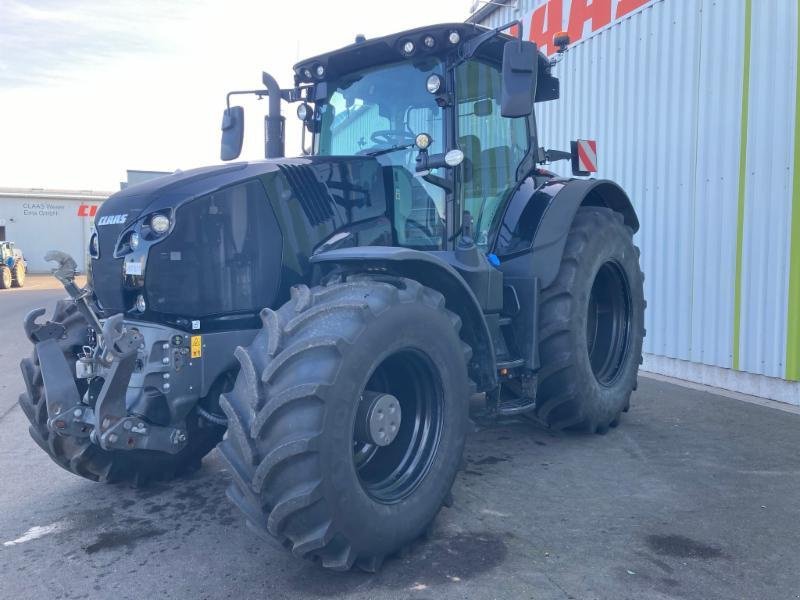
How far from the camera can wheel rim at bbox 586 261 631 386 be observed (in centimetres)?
557

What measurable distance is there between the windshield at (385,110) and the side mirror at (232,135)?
0.62m

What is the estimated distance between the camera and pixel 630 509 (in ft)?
12.5

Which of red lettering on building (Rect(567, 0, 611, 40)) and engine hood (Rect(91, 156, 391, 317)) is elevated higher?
red lettering on building (Rect(567, 0, 611, 40))

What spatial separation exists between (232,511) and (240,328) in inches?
41.6

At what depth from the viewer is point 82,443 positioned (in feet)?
12.3

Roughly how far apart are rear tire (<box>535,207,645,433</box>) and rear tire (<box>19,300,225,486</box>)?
86.1 inches

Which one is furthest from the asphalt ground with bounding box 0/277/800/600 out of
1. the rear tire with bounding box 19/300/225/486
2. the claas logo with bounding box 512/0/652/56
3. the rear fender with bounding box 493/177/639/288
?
the claas logo with bounding box 512/0/652/56

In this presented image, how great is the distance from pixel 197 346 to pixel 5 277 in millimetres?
26820

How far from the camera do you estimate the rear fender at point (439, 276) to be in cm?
333

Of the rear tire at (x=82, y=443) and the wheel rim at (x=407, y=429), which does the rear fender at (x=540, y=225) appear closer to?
the wheel rim at (x=407, y=429)

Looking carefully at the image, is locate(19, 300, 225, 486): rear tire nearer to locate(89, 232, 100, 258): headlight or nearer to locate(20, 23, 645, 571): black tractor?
locate(20, 23, 645, 571): black tractor

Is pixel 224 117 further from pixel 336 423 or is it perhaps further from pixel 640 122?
pixel 640 122

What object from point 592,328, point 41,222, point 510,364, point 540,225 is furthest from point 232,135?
point 41,222

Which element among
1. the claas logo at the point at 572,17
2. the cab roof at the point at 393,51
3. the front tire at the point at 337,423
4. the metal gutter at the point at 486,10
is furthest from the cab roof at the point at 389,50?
the metal gutter at the point at 486,10
